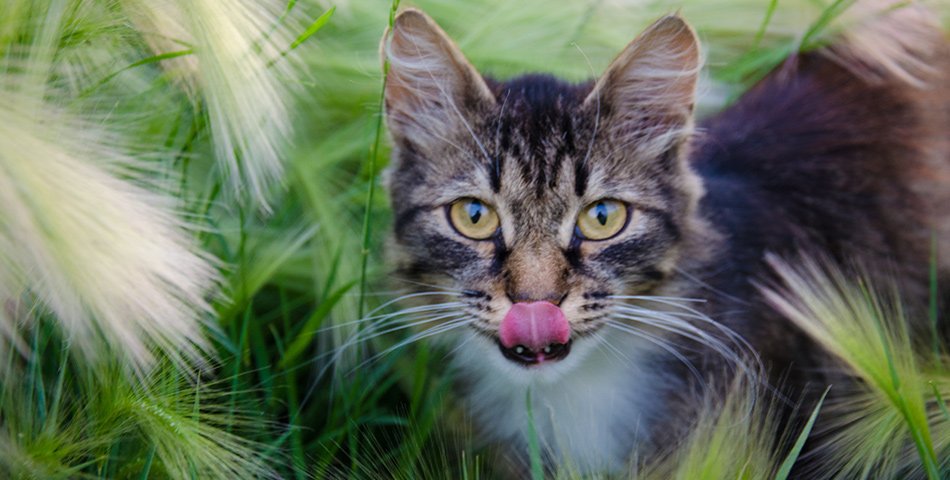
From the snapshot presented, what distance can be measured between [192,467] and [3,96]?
68 cm

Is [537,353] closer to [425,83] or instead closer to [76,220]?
[425,83]

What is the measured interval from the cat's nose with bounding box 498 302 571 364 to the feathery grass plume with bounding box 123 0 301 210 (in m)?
0.54

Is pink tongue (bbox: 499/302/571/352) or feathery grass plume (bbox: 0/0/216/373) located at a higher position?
feathery grass plume (bbox: 0/0/216/373)

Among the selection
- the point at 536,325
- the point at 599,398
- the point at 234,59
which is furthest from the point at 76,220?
the point at 599,398

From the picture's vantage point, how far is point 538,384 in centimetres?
228

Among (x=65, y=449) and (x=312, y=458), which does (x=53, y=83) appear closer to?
(x=65, y=449)

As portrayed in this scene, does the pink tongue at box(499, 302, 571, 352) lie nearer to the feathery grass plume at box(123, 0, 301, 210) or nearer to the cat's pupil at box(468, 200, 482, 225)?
the cat's pupil at box(468, 200, 482, 225)

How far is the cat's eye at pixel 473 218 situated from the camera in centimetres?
212

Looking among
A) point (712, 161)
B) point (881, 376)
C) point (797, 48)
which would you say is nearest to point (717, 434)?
point (881, 376)

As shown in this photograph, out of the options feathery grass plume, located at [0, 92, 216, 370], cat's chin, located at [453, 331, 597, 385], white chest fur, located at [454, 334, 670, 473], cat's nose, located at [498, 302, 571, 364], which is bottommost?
white chest fur, located at [454, 334, 670, 473]

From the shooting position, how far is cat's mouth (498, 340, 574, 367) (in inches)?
79.0

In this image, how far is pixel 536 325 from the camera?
1960 mm

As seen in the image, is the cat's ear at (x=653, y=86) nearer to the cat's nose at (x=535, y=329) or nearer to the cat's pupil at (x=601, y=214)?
the cat's pupil at (x=601, y=214)

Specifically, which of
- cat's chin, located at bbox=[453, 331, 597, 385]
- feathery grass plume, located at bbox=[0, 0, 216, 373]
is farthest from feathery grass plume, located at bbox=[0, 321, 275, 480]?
cat's chin, located at bbox=[453, 331, 597, 385]
